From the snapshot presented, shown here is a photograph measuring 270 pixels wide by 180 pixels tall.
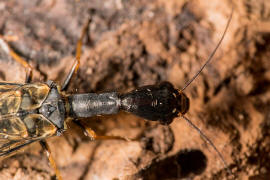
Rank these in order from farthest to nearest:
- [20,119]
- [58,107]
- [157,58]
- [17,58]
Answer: [157,58] < [17,58] < [58,107] < [20,119]

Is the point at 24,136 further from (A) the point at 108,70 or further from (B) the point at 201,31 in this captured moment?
(B) the point at 201,31

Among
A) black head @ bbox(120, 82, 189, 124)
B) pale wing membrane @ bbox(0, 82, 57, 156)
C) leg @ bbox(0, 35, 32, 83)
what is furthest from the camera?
leg @ bbox(0, 35, 32, 83)

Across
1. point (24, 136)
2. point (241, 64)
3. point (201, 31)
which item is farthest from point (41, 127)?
point (241, 64)

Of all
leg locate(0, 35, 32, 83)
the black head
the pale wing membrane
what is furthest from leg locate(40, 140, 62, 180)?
the black head

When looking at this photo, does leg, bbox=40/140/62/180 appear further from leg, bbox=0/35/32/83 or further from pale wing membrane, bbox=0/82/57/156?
leg, bbox=0/35/32/83

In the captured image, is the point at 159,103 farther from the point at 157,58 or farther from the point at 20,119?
the point at 20,119

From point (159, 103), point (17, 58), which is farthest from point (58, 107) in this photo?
point (159, 103)

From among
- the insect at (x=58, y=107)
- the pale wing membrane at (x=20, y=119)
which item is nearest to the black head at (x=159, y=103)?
the insect at (x=58, y=107)
